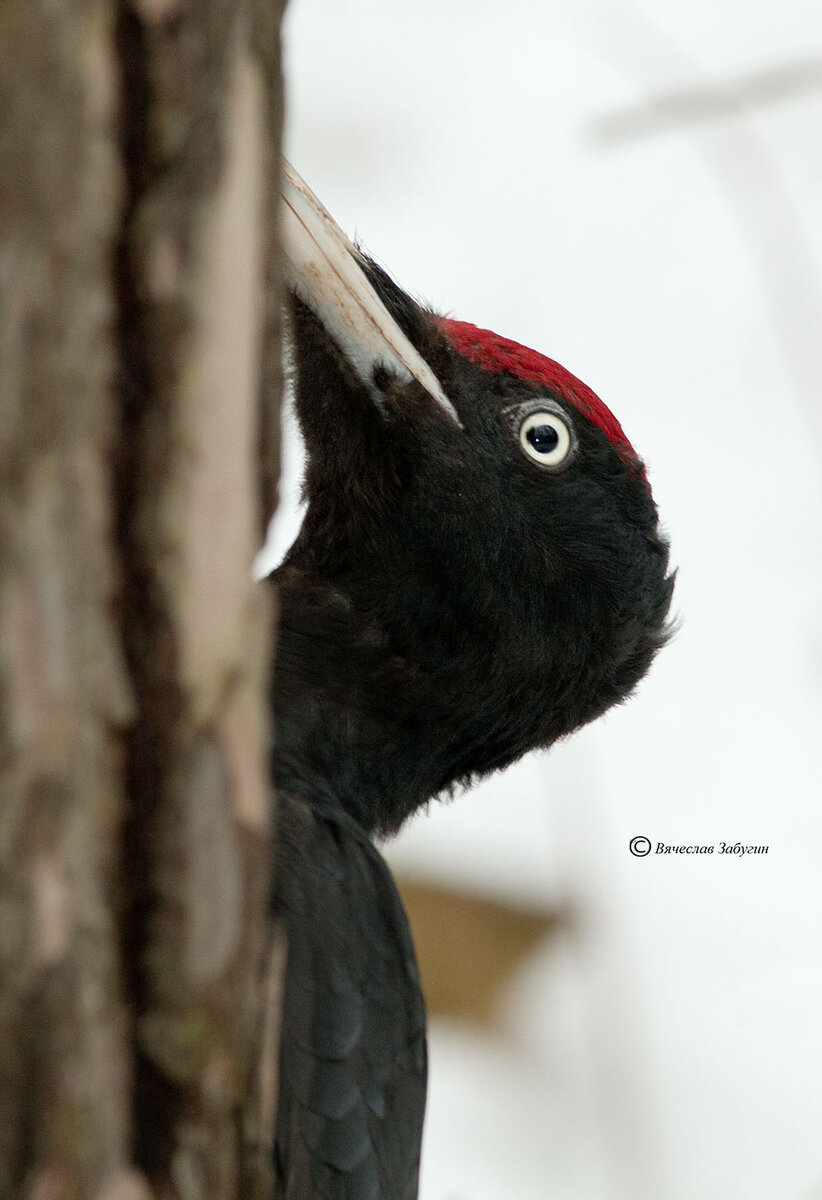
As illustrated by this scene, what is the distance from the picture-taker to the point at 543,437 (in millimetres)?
2609

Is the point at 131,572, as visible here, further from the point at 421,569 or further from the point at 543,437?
the point at 543,437

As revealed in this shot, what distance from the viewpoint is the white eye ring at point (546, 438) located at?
2602 mm

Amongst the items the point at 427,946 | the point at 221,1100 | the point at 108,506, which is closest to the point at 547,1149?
the point at 427,946

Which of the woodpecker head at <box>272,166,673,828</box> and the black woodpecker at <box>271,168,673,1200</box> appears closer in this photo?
the black woodpecker at <box>271,168,673,1200</box>

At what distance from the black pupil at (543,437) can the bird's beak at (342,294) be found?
0.15 metres

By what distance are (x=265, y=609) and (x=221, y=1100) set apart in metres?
0.41

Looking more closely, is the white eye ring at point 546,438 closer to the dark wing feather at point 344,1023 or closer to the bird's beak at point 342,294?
the bird's beak at point 342,294

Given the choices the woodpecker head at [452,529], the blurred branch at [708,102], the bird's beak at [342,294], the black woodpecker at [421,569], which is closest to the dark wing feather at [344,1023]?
the black woodpecker at [421,569]

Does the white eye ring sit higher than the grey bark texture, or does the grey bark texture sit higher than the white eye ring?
the white eye ring

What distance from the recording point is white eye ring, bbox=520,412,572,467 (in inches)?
102

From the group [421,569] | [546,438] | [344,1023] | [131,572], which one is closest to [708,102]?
[546,438]

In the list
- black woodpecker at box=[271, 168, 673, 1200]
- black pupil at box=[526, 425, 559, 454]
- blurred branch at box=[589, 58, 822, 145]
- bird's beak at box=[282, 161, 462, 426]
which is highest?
blurred branch at box=[589, 58, 822, 145]

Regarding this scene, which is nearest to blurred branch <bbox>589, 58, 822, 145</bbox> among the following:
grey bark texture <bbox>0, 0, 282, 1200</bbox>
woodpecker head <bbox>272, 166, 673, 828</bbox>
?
woodpecker head <bbox>272, 166, 673, 828</bbox>

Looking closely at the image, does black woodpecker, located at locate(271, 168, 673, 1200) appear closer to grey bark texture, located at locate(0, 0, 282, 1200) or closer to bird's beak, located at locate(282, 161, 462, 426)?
bird's beak, located at locate(282, 161, 462, 426)
